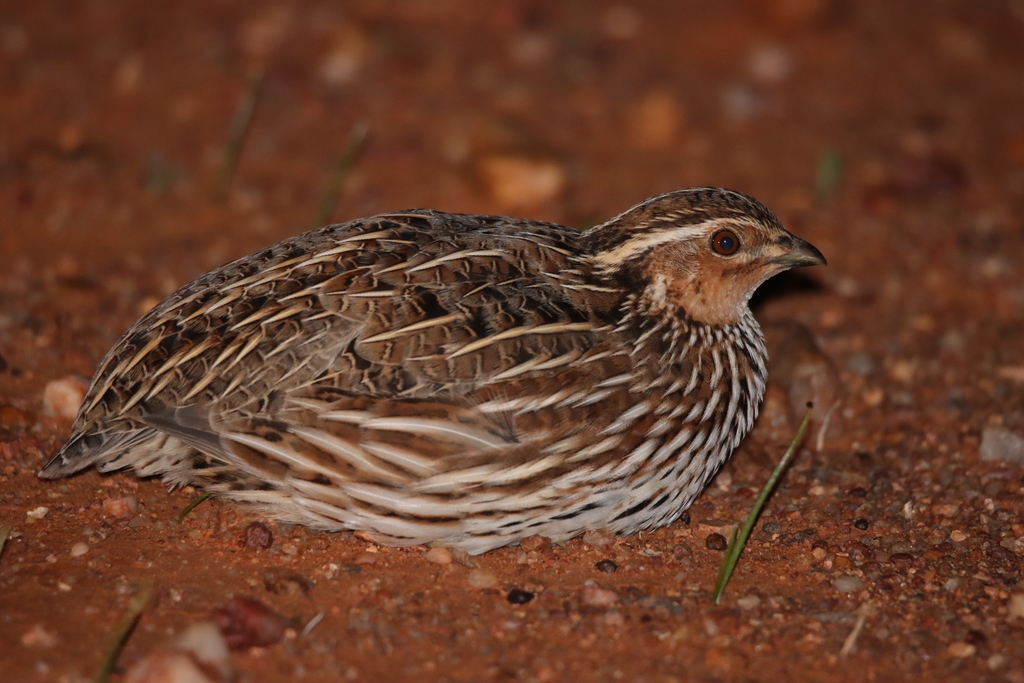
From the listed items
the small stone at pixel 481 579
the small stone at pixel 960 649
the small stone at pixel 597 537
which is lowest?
the small stone at pixel 960 649

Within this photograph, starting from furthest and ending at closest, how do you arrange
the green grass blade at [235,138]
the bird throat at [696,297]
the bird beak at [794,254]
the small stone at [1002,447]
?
the green grass blade at [235,138] → the small stone at [1002,447] → the bird beak at [794,254] → the bird throat at [696,297]

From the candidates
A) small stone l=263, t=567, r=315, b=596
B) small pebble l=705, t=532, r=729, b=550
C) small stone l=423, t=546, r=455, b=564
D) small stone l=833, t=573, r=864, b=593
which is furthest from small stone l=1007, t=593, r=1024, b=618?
small stone l=263, t=567, r=315, b=596

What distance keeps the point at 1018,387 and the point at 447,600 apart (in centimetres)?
364

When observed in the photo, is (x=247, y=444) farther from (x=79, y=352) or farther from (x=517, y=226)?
(x=79, y=352)

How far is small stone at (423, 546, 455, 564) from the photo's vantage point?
477cm

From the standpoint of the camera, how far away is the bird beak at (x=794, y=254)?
5152 mm

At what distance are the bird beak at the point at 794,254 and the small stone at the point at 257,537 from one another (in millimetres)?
2524

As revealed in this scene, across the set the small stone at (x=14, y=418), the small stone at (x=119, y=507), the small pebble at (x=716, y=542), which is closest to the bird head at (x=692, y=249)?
the small pebble at (x=716, y=542)

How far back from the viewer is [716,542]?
504cm

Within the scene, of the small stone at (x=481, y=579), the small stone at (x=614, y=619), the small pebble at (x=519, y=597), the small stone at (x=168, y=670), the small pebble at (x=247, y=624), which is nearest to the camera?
the small stone at (x=168, y=670)

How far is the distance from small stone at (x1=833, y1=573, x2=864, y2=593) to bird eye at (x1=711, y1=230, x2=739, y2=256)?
147 centimetres

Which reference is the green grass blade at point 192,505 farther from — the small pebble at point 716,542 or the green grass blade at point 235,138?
the green grass blade at point 235,138

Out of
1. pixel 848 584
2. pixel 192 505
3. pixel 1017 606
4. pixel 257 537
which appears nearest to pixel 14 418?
pixel 192 505

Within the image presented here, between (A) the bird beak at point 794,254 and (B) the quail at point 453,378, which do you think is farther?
(A) the bird beak at point 794,254
